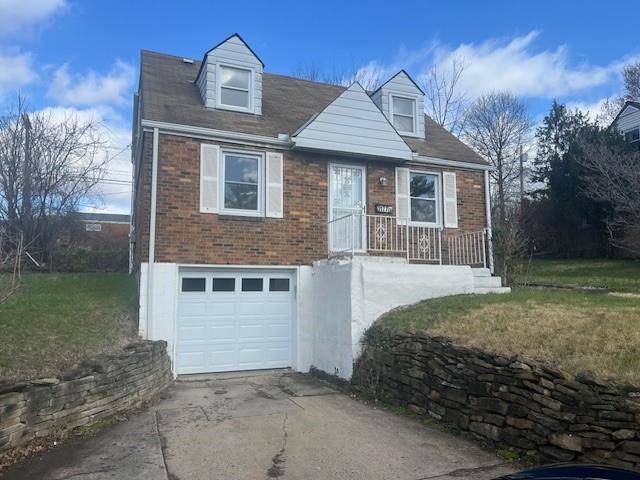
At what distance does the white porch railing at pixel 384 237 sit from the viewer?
11.4m

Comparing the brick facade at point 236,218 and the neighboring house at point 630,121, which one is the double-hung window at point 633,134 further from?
the brick facade at point 236,218

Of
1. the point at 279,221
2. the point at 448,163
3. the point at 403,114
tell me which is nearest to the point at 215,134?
the point at 279,221

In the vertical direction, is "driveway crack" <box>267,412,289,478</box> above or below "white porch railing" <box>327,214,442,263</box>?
below

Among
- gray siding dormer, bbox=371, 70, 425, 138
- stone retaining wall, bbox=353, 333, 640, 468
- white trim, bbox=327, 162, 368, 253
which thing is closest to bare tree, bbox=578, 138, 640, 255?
gray siding dormer, bbox=371, 70, 425, 138

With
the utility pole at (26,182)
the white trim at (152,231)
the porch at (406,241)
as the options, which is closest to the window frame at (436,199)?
the porch at (406,241)

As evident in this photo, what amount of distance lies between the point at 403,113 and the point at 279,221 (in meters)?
5.30

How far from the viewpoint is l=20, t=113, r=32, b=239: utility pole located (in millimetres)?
16922

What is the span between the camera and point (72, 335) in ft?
25.6

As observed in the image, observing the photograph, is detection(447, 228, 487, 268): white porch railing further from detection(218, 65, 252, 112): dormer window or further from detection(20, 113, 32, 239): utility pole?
detection(20, 113, 32, 239): utility pole

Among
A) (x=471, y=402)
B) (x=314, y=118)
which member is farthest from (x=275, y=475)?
(x=314, y=118)

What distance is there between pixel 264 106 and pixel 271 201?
302cm

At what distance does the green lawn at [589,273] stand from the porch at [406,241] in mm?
3422

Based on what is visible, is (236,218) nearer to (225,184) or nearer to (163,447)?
(225,184)

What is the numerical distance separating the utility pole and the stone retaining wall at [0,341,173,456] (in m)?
11.0
